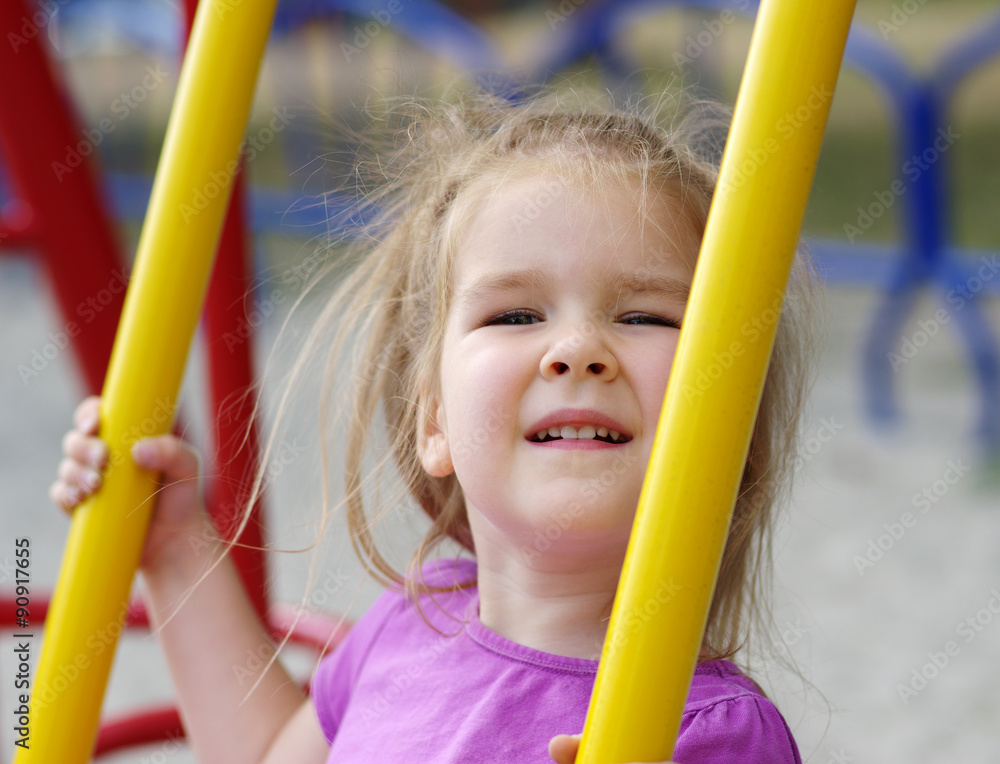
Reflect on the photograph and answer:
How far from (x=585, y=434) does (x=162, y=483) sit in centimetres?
33

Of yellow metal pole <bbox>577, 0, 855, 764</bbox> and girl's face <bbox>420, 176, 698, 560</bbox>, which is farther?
girl's face <bbox>420, 176, 698, 560</bbox>

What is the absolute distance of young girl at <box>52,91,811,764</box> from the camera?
66 cm

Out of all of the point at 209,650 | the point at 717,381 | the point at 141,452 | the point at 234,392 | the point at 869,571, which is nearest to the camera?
the point at 717,381

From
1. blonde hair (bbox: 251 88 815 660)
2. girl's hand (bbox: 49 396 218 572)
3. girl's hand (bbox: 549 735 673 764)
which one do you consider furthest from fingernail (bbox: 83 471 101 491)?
girl's hand (bbox: 549 735 673 764)

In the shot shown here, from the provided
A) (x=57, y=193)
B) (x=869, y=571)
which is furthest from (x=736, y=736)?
(x=869, y=571)

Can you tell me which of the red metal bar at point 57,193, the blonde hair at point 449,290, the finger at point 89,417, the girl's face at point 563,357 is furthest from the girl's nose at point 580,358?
the red metal bar at point 57,193

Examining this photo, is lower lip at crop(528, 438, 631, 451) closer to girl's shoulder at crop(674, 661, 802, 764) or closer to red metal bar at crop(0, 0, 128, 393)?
girl's shoulder at crop(674, 661, 802, 764)

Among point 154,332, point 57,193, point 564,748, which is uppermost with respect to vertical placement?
point 57,193

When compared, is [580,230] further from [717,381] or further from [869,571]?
[869,571]

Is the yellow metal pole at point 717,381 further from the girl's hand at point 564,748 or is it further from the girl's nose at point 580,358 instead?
the girl's nose at point 580,358

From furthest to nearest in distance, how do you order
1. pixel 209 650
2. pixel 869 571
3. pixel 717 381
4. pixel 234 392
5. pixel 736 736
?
pixel 869 571
pixel 234 392
pixel 209 650
pixel 736 736
pixel 717 381

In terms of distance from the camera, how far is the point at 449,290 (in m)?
0.78

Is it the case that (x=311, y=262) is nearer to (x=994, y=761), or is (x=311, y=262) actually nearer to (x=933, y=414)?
(x=994, y=761)

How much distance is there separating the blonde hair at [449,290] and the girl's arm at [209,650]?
0.11m
